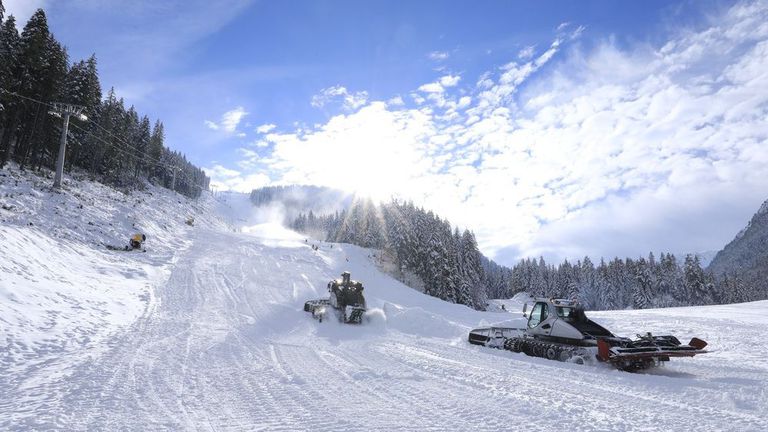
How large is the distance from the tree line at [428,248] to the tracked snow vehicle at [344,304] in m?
43.5

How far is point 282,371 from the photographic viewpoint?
956 centimetres

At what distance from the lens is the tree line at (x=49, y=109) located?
135ft

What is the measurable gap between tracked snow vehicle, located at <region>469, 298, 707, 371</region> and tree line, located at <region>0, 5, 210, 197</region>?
4111cm

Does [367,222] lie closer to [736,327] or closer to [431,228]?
[431,228]

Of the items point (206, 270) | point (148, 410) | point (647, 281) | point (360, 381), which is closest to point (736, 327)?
point (360, 381)

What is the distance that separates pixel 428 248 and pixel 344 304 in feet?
155

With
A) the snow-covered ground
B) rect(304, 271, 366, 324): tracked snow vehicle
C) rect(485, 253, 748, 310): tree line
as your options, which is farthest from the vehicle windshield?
rect(485, 253, 748, 310): tree line

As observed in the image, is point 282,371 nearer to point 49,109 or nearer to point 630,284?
point 49,109

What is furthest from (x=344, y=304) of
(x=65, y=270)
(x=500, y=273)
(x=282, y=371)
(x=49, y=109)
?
(x=500, y=273)

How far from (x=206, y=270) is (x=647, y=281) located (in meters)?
99.9

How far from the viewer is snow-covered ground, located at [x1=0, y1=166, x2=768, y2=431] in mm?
6395

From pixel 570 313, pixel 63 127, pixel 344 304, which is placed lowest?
pixel 344 304

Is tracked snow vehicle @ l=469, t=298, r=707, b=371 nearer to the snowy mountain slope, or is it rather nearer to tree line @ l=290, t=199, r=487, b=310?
the snowy mountain slope

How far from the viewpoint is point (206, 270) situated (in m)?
29.6
